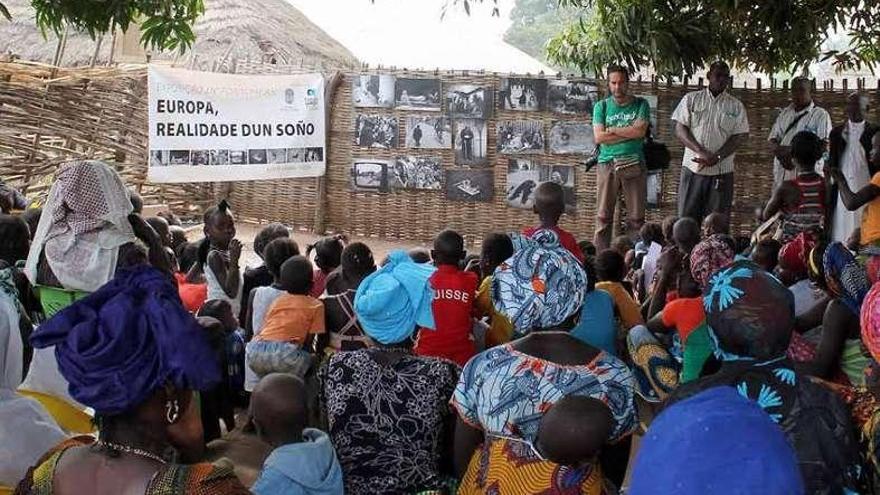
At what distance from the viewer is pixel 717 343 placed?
2.67 meters

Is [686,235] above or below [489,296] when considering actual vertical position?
above

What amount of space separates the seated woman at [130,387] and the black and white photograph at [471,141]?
9.42m

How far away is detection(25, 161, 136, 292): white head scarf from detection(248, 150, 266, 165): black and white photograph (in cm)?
750

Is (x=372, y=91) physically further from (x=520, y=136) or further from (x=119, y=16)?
(x=119, y=16)

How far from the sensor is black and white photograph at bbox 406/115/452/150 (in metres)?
11.9

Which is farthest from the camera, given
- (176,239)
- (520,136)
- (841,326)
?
(520,136)

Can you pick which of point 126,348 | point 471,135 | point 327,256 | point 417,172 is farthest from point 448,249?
Answer: point 417,172


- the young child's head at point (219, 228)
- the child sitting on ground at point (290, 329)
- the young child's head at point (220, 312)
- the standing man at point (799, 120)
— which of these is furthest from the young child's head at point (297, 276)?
the standing man at point (799, 120)

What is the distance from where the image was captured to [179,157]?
11.4m

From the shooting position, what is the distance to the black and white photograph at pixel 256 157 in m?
11.9

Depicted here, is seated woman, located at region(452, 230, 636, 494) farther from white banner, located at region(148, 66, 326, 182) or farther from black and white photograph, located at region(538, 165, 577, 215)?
white banner, located at region(148, 66, 326, 182)

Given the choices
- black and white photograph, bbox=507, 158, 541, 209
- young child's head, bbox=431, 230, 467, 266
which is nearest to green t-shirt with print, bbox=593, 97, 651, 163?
black and white photograph, bbox=507, 158, 541, 209

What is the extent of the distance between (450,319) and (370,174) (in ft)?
25.2

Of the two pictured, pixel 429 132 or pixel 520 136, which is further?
pixel 429 132
